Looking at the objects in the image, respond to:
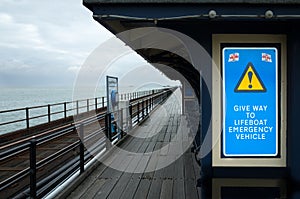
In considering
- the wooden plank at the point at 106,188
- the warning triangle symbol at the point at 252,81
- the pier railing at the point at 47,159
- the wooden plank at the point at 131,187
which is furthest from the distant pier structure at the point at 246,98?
the wooden plank at the point at 106,188

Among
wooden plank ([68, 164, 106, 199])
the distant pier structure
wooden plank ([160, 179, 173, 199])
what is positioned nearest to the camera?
the distant pier structure

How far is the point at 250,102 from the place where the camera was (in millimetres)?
2537

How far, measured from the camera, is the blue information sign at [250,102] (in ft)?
8.25

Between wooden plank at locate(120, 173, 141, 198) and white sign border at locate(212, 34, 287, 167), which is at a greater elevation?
white sign border at locate(212, 34, 287, 167)

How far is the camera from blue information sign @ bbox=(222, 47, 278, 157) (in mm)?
2514

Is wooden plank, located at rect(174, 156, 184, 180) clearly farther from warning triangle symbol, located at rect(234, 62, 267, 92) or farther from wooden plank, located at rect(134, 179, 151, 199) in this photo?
warning triangle symbol, located at rect(234, 62, 267, 92)

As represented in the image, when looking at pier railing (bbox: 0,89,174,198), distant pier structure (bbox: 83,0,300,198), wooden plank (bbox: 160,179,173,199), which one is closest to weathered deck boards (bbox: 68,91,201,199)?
wooden plank (bbox: 160,179,173,199)

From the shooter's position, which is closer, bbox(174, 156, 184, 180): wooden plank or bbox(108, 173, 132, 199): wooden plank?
bbox(108, 173, 132, 199): wooden plank

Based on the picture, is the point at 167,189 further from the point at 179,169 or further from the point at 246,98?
the point at 246,98

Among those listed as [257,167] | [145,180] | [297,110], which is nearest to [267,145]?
[257,167]

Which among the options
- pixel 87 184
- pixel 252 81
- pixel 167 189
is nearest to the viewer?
pixel 252 81

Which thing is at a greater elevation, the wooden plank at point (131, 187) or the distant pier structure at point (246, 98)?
the distant pier structure at point (246, 98)

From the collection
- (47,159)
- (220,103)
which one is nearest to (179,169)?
(47,159)

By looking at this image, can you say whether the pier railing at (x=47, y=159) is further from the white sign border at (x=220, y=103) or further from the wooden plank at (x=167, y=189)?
the white sign border at (x=220, y=103)
